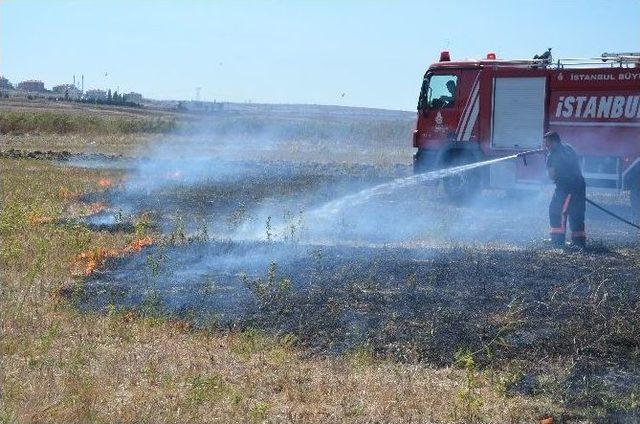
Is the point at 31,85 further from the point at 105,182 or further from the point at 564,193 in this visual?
the point at 564,193

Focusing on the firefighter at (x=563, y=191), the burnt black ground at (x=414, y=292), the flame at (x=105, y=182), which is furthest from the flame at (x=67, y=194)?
the firefighter at (x=563, y=191)

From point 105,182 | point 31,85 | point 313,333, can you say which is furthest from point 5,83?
point 313,333

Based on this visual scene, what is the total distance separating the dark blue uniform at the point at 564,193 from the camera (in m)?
11.9

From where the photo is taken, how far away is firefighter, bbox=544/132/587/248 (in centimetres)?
1189

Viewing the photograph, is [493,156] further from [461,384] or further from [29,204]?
[461,384]

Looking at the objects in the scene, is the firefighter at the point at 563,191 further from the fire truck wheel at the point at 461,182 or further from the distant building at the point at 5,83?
the distant building at the point at 5,83

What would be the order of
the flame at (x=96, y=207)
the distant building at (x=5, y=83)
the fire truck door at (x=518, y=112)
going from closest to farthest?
the flame at (x=96, y=207) < the fire truck door at (x=518, y=112) < the distant building at (x=5, y=83)

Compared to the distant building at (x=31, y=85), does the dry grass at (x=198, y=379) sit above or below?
below

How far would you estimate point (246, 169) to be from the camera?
2523 centimetres

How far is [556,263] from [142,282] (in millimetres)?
4779

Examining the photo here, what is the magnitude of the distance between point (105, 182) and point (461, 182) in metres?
8.47

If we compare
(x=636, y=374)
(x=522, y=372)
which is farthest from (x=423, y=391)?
(x=636, y=374)

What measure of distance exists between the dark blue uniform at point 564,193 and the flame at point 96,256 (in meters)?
5.67

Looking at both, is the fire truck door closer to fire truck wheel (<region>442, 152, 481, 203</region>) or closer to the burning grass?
fire truck wheel (<region>442, 152, 481, 203</region>)
